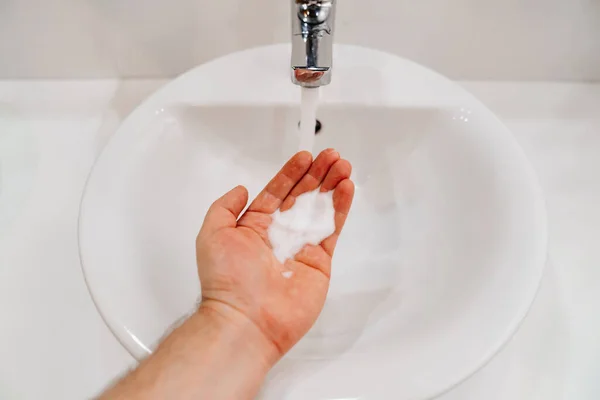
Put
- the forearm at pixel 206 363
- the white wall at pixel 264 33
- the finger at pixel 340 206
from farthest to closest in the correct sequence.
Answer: the white wall at pixel 264 33 → the finger at pixel 340 206 → the forearm at pixel 206 363

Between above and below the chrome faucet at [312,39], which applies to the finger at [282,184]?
below

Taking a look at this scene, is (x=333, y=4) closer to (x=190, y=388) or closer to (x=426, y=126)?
(x=426, y=126)

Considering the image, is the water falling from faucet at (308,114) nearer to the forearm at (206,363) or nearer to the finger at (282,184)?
the finger at (282,184)

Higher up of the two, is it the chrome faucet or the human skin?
the chrome faucet

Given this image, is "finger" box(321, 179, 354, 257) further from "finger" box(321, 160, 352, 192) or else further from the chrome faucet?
the chrome faucet

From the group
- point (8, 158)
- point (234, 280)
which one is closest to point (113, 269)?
point (234, 280)

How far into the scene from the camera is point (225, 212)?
0.48 metres

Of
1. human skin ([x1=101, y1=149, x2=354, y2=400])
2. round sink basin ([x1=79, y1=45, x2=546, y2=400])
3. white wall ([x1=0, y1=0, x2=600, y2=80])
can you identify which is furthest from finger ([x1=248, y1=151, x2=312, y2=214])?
white wall ([x1=0, y1=0, x2=600, y2=80])

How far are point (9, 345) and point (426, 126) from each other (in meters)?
0.56

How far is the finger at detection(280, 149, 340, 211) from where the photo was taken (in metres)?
0.53

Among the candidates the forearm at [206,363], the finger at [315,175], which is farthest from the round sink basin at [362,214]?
the finger at [315,175]

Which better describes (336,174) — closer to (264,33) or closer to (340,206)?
(340,206)

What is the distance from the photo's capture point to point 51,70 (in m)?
0.72

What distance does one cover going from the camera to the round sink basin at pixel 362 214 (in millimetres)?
440
